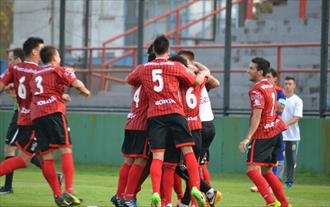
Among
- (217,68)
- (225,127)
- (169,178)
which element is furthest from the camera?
(217,68)

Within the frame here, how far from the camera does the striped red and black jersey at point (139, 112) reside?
13.1 m

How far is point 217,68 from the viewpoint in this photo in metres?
22.5

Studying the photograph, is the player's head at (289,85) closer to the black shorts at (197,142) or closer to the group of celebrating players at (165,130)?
the group of celebrating players at (165,130)

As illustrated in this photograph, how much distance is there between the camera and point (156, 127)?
12617 millimetres

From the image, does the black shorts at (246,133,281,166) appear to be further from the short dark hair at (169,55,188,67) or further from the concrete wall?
the concrete wall

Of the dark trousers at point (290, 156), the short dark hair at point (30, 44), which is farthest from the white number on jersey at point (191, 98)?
the dark trousers at point (290, 156)

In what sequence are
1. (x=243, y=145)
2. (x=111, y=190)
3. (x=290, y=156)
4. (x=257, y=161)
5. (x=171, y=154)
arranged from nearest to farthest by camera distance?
1. (x=171, y=154)
2. (x=243, y=145)
3. (x=257, y=161)
4. (x=111, y=190)
5. (x=290, y=156)

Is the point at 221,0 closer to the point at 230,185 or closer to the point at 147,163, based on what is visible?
the point at 230,185

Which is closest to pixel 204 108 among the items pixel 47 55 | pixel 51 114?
pixel 51 114

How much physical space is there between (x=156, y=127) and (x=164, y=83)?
1.83 feet

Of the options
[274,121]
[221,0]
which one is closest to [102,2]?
[221,0]

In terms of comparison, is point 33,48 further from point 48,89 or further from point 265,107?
point 265,107

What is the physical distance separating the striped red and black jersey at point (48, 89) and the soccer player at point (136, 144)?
91 centimetres

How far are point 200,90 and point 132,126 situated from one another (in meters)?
1.02
